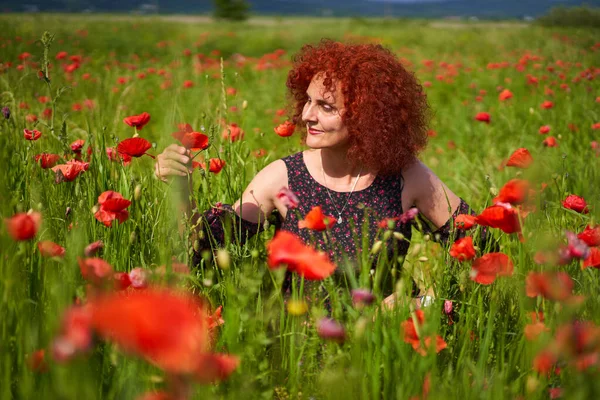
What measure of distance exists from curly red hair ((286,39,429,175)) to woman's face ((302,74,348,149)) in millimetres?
26

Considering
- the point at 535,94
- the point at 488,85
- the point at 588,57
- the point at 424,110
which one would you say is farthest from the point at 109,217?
the point at 588,57

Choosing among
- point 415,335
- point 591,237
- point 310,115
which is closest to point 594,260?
point 591,237

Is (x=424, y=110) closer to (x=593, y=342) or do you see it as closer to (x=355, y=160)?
(x=355, y=160)

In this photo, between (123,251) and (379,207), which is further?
(379,207)

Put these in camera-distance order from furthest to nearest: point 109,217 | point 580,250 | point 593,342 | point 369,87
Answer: point 369,87
point 109,217
point 580,250
point 593,342

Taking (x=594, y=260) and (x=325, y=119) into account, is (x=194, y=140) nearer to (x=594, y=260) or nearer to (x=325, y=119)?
(x=325, y=119)

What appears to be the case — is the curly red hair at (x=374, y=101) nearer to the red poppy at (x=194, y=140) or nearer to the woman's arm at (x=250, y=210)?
the woman's arm at (x=250, y=210)

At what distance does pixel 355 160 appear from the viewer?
221 centimetres

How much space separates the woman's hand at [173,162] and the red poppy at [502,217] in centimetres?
90

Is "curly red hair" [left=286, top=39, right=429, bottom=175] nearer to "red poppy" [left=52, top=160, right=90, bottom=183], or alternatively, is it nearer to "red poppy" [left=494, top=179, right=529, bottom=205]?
"red poppy" [left=494, top=179, right=529, bottom=205]

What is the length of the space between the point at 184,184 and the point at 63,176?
36 cm

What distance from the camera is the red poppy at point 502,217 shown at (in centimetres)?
136

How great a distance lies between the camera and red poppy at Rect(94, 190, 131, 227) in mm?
1468

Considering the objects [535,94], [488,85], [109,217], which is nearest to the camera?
[109,217]
